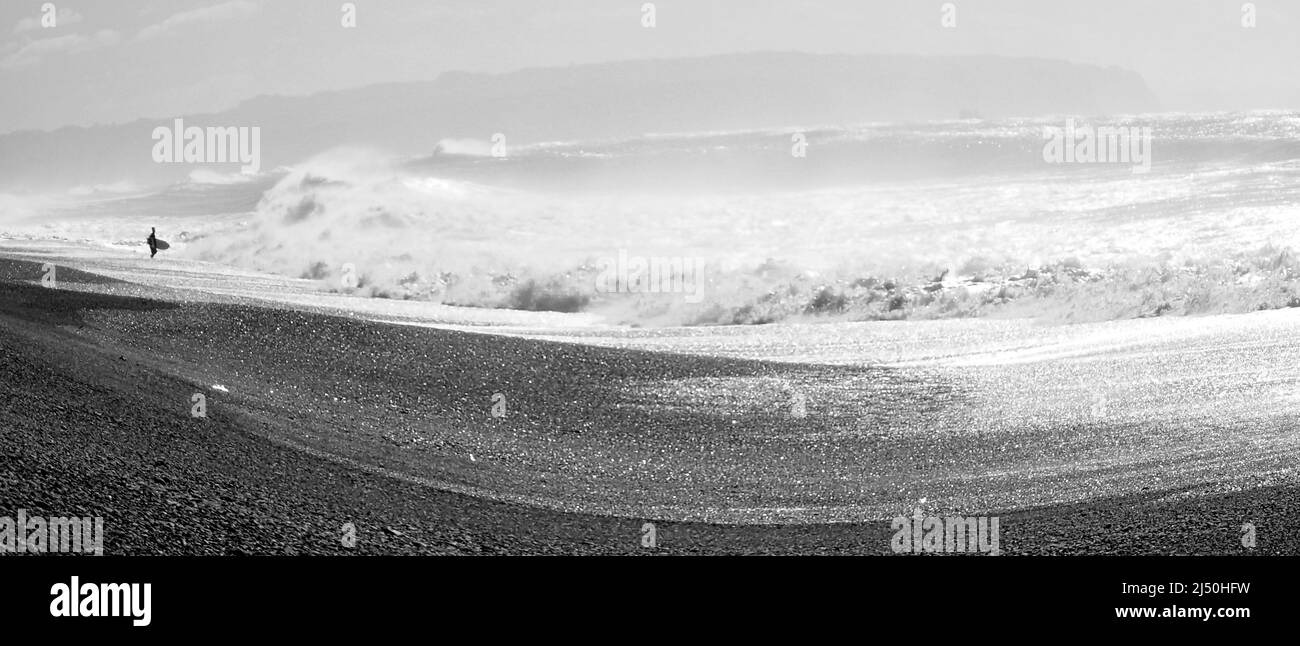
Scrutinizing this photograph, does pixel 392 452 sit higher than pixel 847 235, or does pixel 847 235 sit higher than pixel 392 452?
pixel 847 235

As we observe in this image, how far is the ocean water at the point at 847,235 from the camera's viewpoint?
73.4 ft

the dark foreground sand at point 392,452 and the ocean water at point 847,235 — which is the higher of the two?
the ocean water at point 847,235

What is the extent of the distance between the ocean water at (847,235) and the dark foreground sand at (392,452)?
9.89 m

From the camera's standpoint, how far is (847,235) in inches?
1587

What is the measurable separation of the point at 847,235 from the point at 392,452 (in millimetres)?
33168

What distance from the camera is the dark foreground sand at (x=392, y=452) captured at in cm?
638

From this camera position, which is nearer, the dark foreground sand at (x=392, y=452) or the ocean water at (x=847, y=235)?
the dark foreground sand at (x=392, y=452)

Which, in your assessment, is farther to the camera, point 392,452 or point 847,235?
point 847,235

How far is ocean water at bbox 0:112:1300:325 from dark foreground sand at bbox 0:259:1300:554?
9.89 meters
